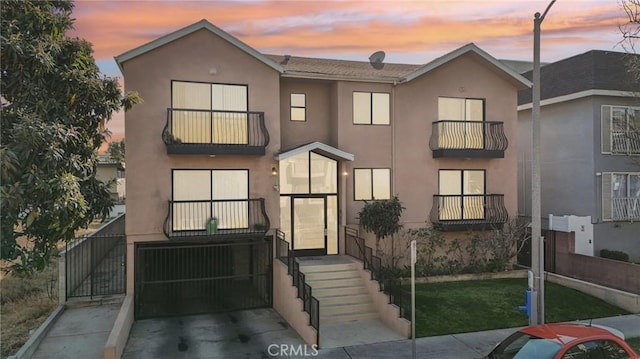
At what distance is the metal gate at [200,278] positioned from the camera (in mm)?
14320

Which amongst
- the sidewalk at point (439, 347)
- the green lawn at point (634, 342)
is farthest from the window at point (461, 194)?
the green lawn at point (634, 342)

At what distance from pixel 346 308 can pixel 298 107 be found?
7771 mm

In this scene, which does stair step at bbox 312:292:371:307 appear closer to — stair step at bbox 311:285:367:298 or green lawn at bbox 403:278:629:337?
stair step at bbox 311:285:367:298

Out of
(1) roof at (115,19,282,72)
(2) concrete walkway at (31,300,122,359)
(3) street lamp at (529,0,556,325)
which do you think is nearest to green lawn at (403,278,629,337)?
(3) street lamp at (529,0,556,325)

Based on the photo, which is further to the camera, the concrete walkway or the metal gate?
the metal gate

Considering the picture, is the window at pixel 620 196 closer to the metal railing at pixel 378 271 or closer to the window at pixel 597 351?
the metal railing at pixel 378 271

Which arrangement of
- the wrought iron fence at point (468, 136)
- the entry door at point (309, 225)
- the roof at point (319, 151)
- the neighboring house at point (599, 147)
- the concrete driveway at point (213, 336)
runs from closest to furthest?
the concrete driveway at point (213, 336), the roof at point (319, 151), the entry door at point (309, 225), the wrought iron fence at point (468, 136), the neighboring house at point (599, 147)

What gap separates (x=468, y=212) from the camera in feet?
58.9

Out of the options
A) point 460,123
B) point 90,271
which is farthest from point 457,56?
point 90,271

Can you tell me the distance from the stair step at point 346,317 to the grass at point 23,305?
24.7 feet

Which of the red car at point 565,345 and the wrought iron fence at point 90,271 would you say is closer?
the red car at point 565,345

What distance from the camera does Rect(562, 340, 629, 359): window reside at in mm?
6914

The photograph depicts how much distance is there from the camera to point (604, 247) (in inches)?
737

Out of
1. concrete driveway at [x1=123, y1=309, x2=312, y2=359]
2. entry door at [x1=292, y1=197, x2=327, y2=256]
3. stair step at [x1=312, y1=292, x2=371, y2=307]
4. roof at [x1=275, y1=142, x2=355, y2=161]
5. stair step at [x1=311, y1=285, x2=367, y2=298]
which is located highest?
roof at [x1=275, y1=142, x2=355, y2=161]
